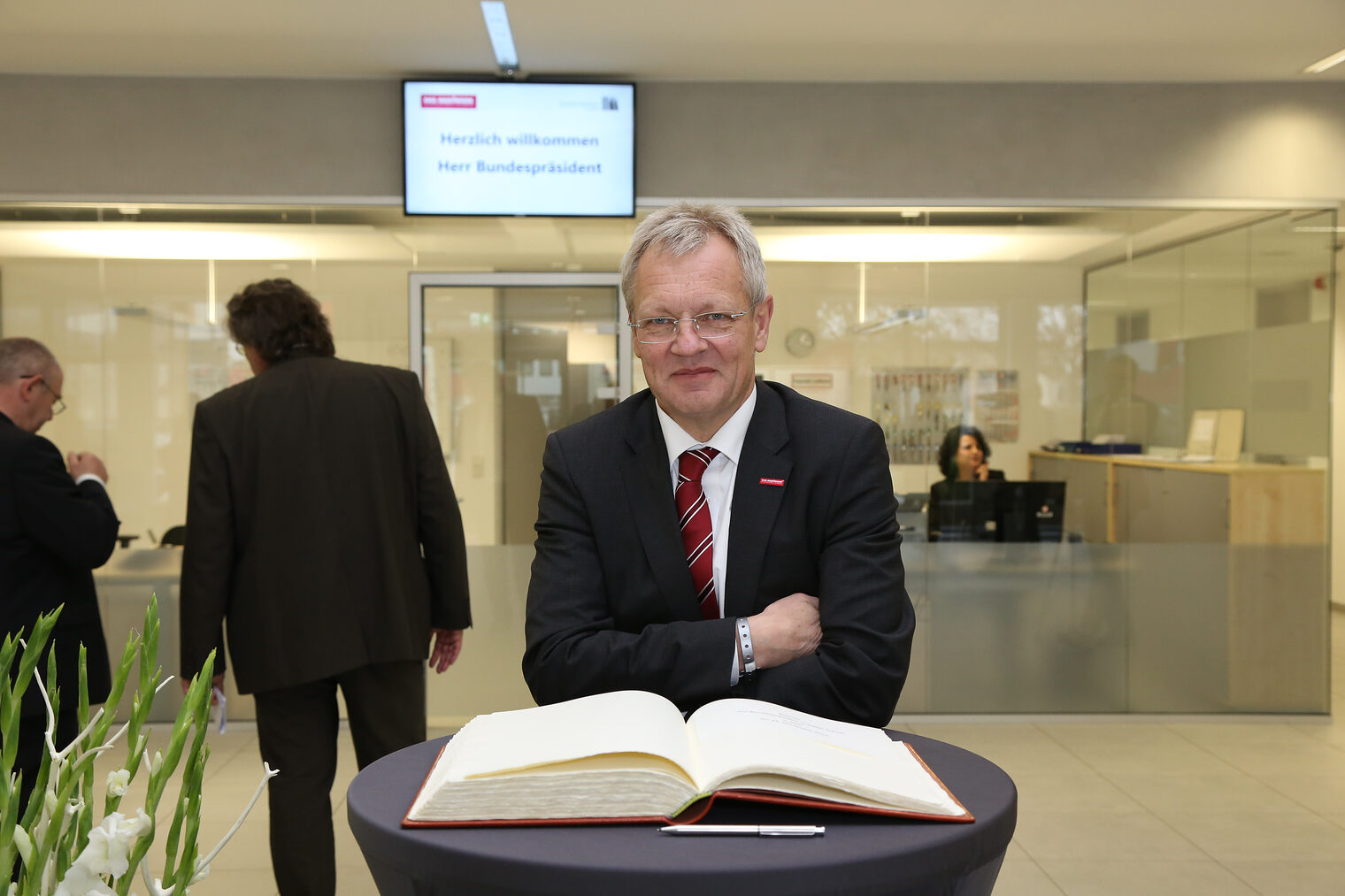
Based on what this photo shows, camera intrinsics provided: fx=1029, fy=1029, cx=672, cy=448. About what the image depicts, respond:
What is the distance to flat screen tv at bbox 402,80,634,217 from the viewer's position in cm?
501

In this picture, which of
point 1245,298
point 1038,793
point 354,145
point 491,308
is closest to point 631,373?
point 491,308

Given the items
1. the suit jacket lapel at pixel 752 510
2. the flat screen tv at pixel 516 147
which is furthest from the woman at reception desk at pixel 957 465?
the suit jacket lapel at pixel 752 510

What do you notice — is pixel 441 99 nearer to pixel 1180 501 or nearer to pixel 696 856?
pixel 1180 501

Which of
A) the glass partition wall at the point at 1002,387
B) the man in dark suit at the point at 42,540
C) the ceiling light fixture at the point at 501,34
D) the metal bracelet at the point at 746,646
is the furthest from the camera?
the glass partition wall at the point at 1002,387

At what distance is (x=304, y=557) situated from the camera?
282 cm

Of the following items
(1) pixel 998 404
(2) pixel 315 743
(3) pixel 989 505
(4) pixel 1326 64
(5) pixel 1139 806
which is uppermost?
(4) pixel 1326 64

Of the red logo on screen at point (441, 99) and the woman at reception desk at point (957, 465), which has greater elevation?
the red logo on screen at point (441, 99)

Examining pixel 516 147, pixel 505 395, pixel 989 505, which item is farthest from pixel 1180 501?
pixel 516 147

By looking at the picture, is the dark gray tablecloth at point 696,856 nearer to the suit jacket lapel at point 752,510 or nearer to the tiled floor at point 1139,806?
the suit jacket lapel at point 752,510

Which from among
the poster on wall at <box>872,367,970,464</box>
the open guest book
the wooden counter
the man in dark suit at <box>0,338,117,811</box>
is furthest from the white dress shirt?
the wooden counter

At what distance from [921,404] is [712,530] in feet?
12.7

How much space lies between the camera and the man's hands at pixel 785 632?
4.77ft

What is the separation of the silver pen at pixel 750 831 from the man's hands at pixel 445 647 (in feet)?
7.31

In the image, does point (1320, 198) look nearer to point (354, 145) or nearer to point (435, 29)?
point (435, 29)
